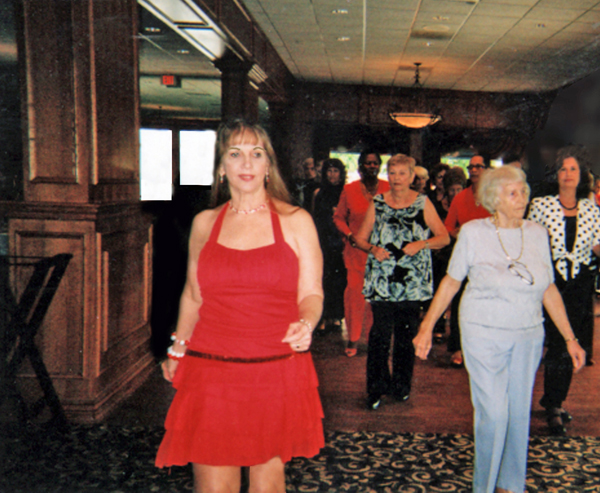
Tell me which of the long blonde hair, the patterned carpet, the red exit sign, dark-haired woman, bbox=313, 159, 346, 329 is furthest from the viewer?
the red exit sign

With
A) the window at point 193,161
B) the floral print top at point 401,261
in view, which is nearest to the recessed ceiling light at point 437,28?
the floral print top at point 401,261

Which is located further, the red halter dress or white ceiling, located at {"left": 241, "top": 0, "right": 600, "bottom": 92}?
white ceiling, located at {"left": 241, "top": 0, "right": 600, "bottom": 92}

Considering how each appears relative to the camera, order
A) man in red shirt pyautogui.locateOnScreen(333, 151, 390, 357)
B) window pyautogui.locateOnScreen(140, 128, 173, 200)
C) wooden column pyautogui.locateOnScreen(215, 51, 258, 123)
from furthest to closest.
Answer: wooden column pyautogui.locateOnScreen(215, 51, 258, 123), man in red shirt pyautogui.locateOnScreen(333, 151, 390, 357), window pyautogui.locateOnScreen(140, 128, 173, 200)

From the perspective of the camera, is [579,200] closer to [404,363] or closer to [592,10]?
[404,363]

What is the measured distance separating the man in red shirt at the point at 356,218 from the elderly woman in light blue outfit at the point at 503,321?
6.18 ft

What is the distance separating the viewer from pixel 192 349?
5.22ft

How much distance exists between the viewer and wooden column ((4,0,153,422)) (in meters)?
2.81

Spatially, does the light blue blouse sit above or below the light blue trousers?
above

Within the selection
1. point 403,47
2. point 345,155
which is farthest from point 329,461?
point 345,155

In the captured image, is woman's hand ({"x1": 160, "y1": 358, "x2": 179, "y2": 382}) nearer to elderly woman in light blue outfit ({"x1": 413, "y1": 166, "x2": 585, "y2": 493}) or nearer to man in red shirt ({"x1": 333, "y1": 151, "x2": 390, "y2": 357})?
elderly woman in light blue outfit ({"x1": 413, "y1": 166, "x2": 585, "y2": 493})

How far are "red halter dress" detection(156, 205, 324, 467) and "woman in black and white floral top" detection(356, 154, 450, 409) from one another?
5.62 feet

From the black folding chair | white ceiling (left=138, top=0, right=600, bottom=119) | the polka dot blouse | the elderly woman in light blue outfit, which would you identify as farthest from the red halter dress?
white ceiling (left=138, top=0, right=600, bottom=119)

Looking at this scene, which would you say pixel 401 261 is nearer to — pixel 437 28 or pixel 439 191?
pixel 439 191

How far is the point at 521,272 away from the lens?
81.7 inches
